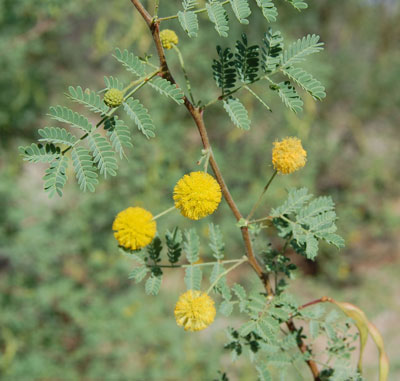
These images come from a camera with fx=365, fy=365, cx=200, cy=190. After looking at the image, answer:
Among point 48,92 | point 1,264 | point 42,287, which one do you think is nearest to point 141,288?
point 42,287

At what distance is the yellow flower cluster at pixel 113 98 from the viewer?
91 centimetres

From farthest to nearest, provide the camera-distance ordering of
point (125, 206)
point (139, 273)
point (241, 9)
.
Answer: point (125, 206) < point (139, 273) < point (241, 9)

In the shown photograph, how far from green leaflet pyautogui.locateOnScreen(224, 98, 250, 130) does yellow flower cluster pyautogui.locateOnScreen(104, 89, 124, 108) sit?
295 millimetres

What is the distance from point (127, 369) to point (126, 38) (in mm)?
3345

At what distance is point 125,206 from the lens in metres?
3.68

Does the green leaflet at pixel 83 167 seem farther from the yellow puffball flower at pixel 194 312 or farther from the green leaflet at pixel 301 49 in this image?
the green leaflet at pixel 301 49

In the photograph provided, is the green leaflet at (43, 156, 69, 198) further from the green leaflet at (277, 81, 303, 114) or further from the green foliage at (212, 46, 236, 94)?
the green leaflet at (277, 81, 303, 114)

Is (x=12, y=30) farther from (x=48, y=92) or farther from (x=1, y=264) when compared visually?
(x=1, y=264)

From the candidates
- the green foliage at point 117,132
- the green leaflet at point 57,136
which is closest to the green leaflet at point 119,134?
the green foliage at point 117,132

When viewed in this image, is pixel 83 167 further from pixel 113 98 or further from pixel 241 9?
pixel 241 9

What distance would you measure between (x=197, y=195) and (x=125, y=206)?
2873 millimetres

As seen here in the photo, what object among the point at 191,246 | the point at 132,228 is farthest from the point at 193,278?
the point at 132,228

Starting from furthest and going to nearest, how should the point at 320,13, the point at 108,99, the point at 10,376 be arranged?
the point at 320,13 < the point at 10,376 < the point at 108,99

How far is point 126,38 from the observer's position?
376cm
